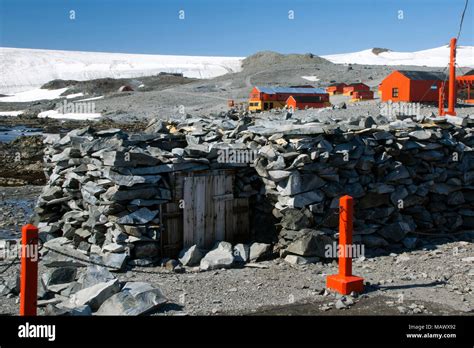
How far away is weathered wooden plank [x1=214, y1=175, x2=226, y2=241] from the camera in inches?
446

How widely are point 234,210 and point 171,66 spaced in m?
136

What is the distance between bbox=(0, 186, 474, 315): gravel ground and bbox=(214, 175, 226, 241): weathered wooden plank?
52.5 inches

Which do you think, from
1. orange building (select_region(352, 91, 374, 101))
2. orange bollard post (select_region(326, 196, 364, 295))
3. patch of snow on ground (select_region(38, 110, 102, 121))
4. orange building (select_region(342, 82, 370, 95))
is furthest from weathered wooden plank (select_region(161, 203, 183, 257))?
patch of snow on ground (select_region(38, 110, 102, 121))

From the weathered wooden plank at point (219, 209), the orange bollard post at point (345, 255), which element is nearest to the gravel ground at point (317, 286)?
the orange bollard post at point (345, 255)

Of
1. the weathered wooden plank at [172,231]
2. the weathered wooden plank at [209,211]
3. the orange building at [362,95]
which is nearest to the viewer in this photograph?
the weathered wooden plank at [172,231]

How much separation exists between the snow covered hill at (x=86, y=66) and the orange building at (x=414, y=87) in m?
90.4

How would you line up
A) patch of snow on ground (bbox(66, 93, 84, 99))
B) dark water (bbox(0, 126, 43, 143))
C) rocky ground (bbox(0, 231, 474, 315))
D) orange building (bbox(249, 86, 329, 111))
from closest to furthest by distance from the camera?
rocky ground (bbox(0, 231, 474, 315)) < dark water (bbox(0, 126, 43, 143)) < orange building (bbox(249, 86, 329, 111)) < patch of snow on ground (bbox(66, 93, 84, 99))

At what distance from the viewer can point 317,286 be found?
30.0 feet

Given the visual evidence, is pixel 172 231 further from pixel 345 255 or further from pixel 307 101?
pixel 307 101

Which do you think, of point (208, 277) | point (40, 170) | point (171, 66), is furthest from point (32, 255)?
point (171, 66)

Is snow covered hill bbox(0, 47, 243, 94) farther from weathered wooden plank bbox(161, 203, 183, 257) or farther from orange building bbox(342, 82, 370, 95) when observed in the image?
weathered wooden plank bbox(161, 203, 183, 257)

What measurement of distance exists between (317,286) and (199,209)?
312cm

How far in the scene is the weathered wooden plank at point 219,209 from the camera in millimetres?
11320

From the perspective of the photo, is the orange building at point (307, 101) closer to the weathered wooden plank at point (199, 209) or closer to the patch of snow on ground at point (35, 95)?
the weathered wooden plank at point (199, 209)
